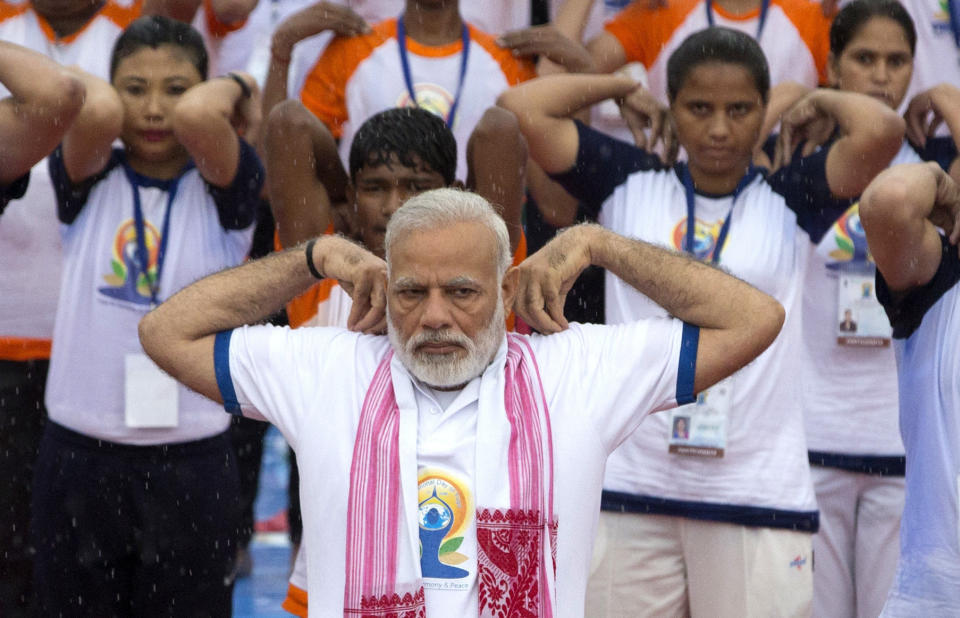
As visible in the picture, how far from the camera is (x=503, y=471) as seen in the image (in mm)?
2936

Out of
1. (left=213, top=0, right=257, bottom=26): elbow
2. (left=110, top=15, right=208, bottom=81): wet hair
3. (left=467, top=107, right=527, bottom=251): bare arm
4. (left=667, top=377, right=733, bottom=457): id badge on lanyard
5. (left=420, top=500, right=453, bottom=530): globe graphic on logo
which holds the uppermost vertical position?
(left=213, top=0, right=257, bottom=26): elbow

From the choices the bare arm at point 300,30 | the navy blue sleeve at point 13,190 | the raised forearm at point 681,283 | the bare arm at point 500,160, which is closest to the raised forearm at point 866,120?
the bare arm at point 500,160

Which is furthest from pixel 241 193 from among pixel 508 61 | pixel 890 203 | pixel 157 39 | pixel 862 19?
pixel 862 19

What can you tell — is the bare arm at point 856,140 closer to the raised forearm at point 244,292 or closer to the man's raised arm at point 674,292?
the man's raised arm at point 674,292

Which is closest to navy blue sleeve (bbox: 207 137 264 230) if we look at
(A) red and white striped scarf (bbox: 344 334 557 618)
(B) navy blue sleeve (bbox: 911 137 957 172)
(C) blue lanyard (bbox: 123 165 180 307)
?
(C) blue lanyard (bbox: 123 165 180 307)

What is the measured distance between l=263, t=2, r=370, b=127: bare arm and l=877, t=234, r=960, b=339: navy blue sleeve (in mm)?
2358

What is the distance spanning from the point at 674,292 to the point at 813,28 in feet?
8.35

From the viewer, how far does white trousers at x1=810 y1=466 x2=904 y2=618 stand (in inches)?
183

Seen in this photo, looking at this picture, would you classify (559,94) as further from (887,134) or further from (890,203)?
(890,203)

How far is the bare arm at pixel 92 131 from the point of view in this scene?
14.2 ft

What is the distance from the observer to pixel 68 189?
179 inches

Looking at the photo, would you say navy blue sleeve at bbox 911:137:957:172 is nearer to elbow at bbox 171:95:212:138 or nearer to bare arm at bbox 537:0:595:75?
bare arm at bbox 537:0:595:75

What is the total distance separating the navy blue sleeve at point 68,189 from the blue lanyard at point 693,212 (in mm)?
1911

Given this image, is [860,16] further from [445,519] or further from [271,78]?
[445,519]
